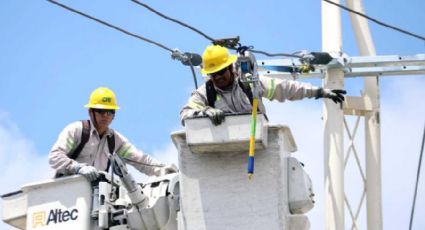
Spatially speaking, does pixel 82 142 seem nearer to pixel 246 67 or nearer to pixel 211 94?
pixel 211 94

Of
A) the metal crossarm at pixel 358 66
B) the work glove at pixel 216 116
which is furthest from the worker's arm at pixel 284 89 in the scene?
the metal crossarm at pixel 358 66

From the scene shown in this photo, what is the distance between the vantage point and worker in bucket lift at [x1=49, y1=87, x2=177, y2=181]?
9.23 m

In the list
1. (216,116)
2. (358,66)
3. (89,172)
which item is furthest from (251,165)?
(358,66)

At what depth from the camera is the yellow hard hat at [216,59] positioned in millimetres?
8365

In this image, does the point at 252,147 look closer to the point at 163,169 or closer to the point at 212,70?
the point at 212,70

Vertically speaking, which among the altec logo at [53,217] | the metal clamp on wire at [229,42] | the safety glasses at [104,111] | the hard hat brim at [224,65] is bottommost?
the altec logo at [53,217]

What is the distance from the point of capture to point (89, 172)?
902 centimetres

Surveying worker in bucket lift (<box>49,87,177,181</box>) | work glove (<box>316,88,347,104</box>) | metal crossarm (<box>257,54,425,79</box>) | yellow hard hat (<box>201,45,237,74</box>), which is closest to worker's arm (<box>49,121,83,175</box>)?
worker in bucket lift (<box>49,87,177,181</box>)

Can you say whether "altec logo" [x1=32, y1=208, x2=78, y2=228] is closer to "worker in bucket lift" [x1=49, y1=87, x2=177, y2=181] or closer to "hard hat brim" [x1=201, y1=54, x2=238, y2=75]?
"worker in bucket lift" [x1=49, y1=87, x2=177, y2=181]

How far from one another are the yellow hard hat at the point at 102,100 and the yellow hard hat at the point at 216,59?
1.68 meters

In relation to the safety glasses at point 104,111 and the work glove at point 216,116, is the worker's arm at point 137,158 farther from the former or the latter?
the work glove at point 216,116

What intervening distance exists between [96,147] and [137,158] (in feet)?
1.63

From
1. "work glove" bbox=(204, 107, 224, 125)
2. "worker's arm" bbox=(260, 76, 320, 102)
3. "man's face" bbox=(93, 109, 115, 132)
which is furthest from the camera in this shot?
"man's face" bbox=(93, 109, 115, 132)

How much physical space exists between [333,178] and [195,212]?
4.37 metres
